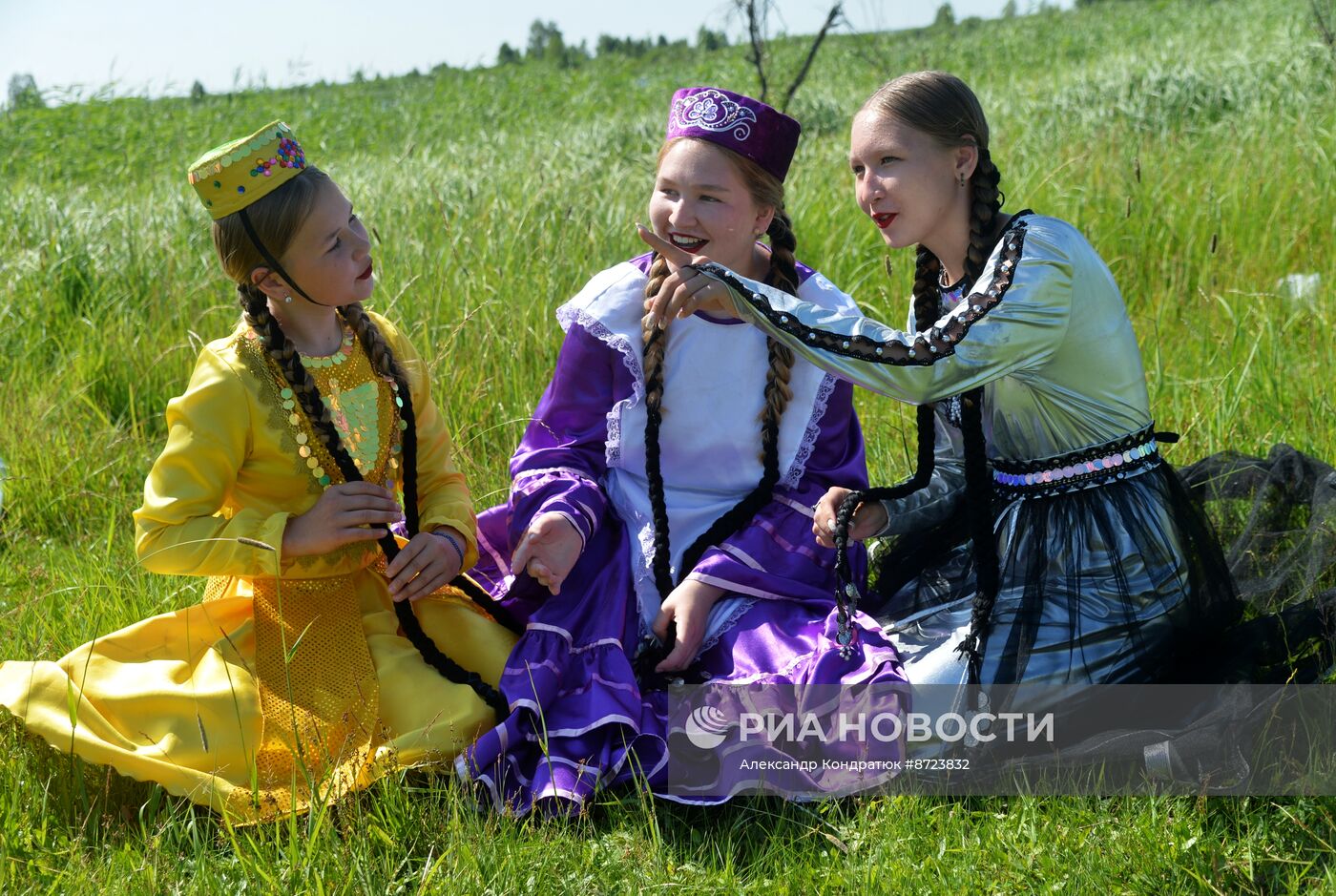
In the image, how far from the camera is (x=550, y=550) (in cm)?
275

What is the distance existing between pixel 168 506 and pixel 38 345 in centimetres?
290

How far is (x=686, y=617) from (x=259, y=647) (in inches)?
37.2

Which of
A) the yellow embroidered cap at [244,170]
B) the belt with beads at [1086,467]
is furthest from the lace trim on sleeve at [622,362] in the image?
the belt with beads at [1086,467]

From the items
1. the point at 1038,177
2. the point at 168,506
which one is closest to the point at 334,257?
the point at 168,506

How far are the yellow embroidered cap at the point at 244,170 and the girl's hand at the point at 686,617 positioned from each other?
4.12 ft

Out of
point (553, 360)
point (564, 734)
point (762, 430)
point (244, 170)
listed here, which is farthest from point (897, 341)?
point (553, 360)

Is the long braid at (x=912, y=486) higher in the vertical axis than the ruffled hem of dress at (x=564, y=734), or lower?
higher

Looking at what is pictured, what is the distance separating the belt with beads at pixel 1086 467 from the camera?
2602 mm

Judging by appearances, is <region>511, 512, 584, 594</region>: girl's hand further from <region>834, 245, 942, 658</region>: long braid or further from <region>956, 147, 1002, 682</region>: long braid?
<region>956, 147, 1002, 682</region>: long braid

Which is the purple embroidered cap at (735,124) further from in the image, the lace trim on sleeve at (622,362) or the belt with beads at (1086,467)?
the belt with beads at (1086,467)

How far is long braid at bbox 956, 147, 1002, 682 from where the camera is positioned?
8.32 feet

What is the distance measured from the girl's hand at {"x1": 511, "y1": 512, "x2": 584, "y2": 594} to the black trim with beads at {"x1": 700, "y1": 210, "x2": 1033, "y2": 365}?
0.74 m

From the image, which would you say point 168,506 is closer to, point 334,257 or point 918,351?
point 334,257

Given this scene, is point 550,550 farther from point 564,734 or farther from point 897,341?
point 897,341
